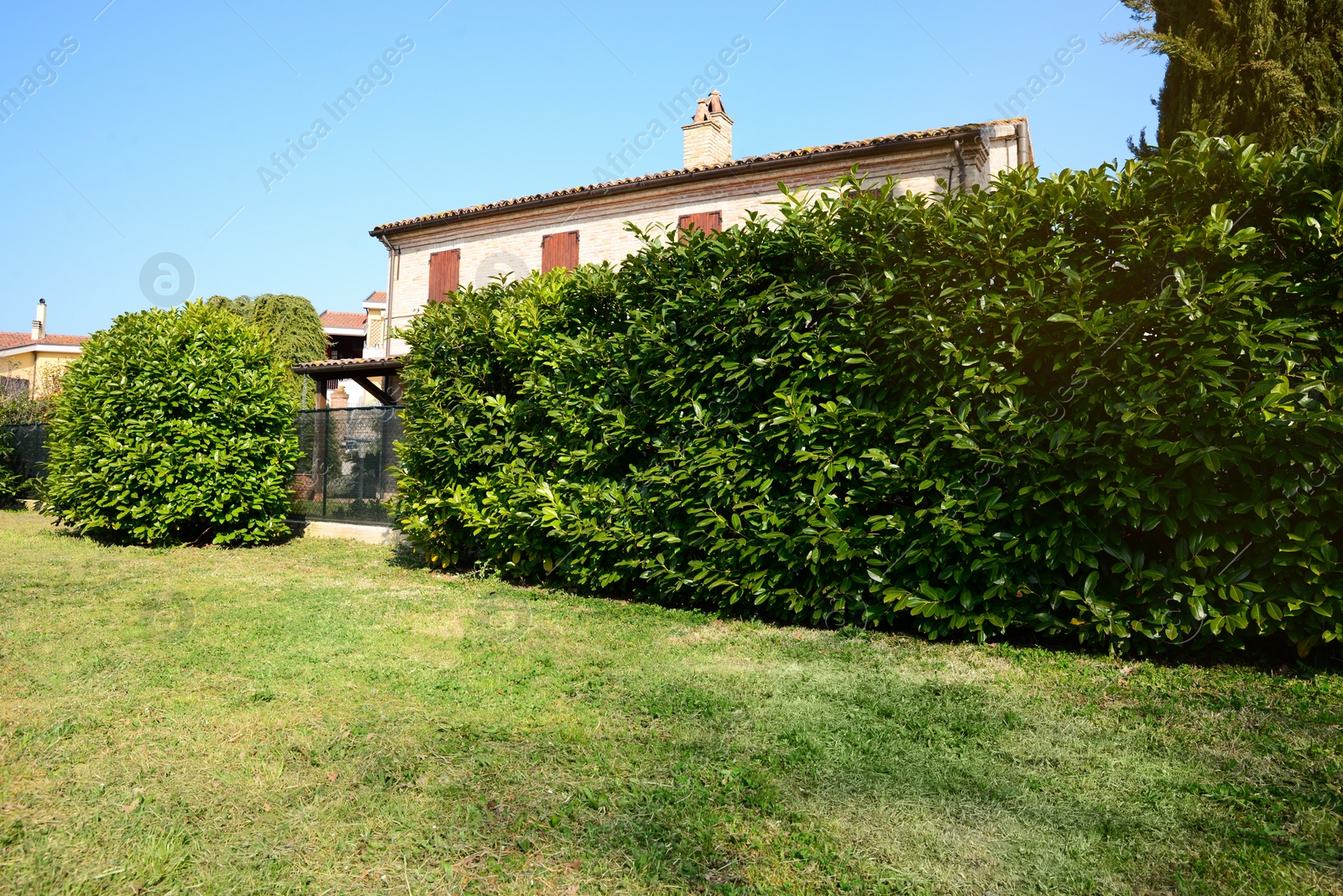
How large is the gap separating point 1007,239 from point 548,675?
13.8ft

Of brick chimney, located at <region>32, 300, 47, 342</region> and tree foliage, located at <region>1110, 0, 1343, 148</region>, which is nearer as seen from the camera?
tree foliage, located at <region>1110, 0, 1343, 148</region>

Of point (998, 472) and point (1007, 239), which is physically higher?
point (1007, 239)

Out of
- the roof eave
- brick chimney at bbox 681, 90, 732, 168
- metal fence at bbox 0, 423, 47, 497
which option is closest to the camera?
metal fence at bbox 0, 423, 47, 497

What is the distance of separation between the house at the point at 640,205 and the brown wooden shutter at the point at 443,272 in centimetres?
3

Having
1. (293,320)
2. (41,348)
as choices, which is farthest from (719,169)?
(41,348)

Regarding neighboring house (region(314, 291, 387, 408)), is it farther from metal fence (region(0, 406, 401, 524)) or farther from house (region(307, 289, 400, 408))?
metal fence (region(0, 406, 401, 524))

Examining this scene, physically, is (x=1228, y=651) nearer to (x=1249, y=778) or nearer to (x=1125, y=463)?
(x=1125, y=463)

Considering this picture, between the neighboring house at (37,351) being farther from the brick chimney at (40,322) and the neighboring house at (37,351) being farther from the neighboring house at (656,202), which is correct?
the neighboring house at (656,202)

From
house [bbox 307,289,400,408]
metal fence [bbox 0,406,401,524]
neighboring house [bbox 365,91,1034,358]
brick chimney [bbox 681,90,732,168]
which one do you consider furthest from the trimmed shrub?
house [bbox 307,289,400,408]

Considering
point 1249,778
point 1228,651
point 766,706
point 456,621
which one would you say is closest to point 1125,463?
point 1228,651

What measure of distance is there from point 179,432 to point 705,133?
14.7m

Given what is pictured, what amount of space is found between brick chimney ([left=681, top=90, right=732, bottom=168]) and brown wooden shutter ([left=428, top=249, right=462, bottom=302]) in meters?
6.97

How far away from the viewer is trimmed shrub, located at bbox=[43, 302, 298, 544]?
11.5 m

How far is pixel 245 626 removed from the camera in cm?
635
